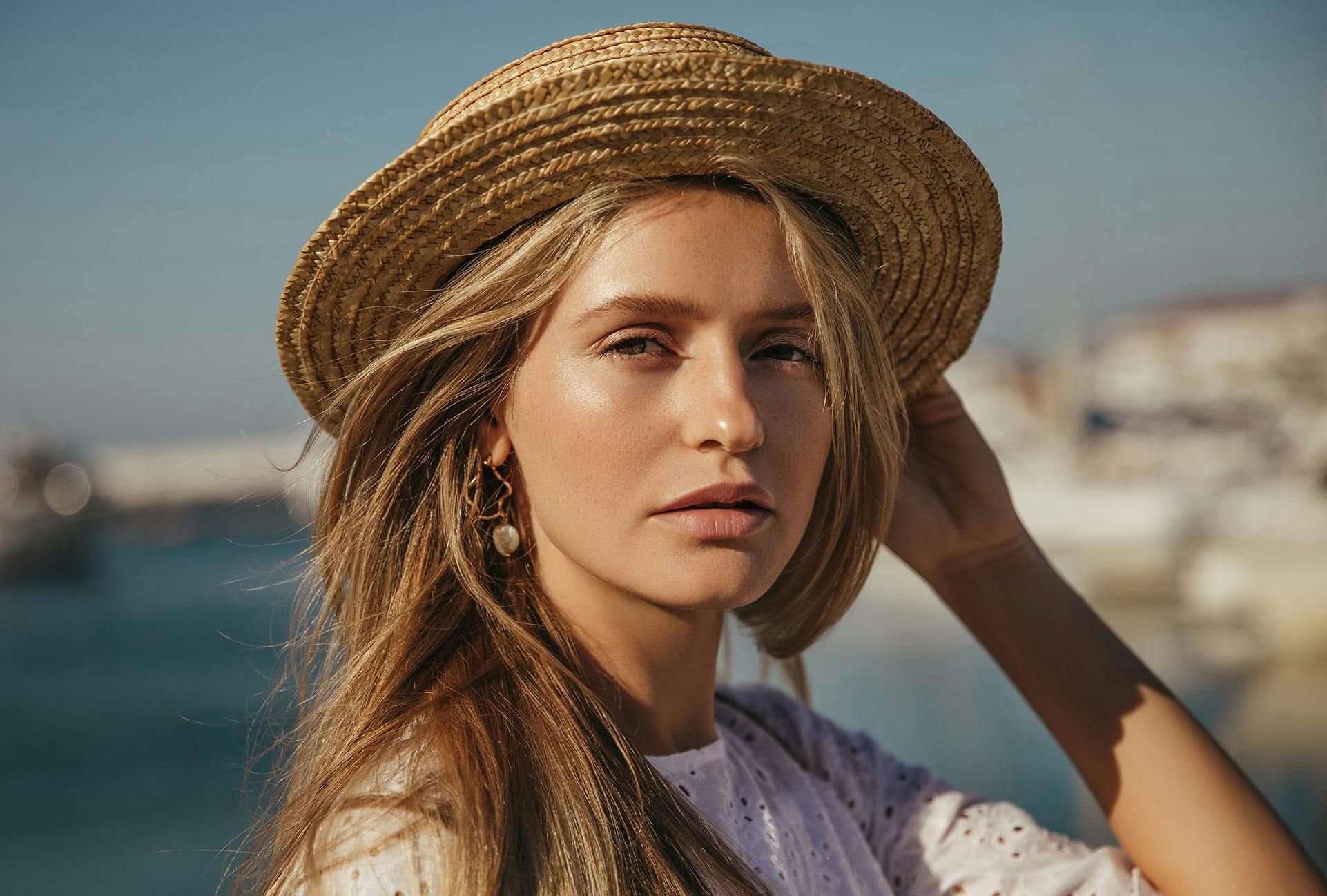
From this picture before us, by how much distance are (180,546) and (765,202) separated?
247ft

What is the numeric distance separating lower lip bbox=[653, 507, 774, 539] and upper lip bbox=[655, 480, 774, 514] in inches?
0.4

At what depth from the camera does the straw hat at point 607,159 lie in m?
1.59

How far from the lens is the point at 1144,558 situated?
2711 cm

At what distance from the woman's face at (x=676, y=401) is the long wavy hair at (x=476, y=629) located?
2.4 inches

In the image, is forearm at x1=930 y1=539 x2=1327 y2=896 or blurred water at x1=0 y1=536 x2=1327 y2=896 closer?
forearm at x1=930 y1=539 x2=1327 y2=896

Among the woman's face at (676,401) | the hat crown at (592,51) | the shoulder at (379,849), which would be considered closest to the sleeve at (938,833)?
the woman's face at (676,401)

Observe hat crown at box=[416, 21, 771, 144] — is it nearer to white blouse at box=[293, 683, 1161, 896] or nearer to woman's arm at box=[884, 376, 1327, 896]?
woman's arm at box=[884, 376, 1327, 896]

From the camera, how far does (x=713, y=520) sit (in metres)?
1.66

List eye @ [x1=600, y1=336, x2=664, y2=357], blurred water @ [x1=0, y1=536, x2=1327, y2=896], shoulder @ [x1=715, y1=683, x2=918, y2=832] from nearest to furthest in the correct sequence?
eye @ [x1=600, y1=336, x2=664, y2=357] < shoulder @ [x1=715, y1=683, x2=918, y2=832] < blurred water @ [x1=0, y1=536, x2=1327, y2=896]

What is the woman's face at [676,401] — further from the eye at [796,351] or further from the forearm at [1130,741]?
the forearm at [1130,741]

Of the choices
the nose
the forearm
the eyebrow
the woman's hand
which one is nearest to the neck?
the nose

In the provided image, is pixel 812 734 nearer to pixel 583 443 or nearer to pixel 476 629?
pixel 476 629

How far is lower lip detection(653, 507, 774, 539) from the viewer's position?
166 cm

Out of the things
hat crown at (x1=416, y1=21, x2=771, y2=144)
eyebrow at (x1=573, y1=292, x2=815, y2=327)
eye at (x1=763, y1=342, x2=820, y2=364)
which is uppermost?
hat crown at (x1=416, y1=21, x2=771, y2=144)
